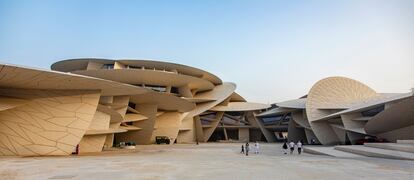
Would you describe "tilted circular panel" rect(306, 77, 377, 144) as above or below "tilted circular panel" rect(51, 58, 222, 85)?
below

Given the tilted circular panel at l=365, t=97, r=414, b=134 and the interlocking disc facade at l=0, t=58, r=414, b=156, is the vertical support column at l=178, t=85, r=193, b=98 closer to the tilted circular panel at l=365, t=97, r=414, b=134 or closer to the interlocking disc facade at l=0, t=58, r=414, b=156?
the interlocking disc facade at l=0, t=58, r=414, b=156

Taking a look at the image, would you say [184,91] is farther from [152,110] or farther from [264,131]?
[264,131]

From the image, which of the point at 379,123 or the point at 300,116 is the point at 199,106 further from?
the point at 379,123

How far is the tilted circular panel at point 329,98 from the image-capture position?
47.1 meters

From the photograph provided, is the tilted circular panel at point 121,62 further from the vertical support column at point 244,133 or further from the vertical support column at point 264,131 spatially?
the vertical support column at point 244,133

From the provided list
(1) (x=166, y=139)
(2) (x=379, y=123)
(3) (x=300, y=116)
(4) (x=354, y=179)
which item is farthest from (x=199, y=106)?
(4) (x=354, y=179)

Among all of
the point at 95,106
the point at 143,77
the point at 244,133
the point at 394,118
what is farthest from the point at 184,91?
the point at 394,118

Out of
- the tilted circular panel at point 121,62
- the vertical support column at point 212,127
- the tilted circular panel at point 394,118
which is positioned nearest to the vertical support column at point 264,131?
the vertical support column at point 212,127

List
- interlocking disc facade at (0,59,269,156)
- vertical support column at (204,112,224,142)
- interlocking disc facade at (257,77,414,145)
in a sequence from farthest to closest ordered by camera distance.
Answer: vertical support column at (204,112,224,142), interlocking disc facade at (257,77,414,145), interlocking disc facade at (0,59,269,156)

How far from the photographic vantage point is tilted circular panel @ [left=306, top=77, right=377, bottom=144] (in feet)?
154

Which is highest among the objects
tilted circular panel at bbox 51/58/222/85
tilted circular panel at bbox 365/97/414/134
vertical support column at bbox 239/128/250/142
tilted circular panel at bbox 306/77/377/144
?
tilted circular panel at bbox 51/58/222/85

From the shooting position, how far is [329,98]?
48.3 meters

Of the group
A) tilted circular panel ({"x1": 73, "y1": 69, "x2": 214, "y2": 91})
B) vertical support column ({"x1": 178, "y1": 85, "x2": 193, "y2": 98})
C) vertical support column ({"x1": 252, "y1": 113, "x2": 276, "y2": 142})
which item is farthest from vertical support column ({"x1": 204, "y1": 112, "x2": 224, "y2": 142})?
tilted circular panel ({"x1": 73, "y1": 69, "x2": 214, "y2": 91})

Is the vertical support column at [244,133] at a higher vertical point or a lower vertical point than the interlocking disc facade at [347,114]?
lower
